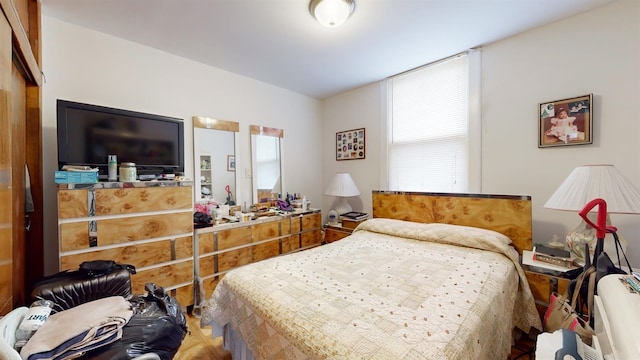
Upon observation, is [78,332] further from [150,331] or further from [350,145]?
[350,145]

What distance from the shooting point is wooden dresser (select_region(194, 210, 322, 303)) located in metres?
2.22

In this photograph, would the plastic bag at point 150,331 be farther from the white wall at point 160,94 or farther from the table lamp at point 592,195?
the table lamp at point 592,195

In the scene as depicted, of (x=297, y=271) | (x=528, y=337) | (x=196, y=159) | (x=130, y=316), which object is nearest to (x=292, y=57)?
(x=196, y=159)

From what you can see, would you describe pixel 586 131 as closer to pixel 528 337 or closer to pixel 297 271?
pixel 528 337

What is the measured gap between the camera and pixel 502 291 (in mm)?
1379

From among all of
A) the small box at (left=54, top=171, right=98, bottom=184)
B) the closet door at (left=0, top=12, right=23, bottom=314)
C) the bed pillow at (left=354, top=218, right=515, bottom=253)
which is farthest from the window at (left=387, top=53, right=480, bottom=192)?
the closet door at (left=0, top=12, right=23, bottom=314)

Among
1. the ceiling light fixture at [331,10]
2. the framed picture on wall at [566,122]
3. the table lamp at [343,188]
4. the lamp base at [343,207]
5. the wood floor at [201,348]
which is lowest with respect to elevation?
the wood floor at [201,348]

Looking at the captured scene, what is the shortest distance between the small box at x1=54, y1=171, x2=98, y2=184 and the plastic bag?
0.90m

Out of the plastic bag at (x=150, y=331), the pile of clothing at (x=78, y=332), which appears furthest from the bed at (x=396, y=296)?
the pile of clothing at (x=78, y=332)

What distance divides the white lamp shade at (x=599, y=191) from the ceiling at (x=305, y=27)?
1.26m

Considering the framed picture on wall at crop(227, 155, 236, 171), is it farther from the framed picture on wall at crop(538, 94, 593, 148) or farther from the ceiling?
the framed picture on wall at crop(538, 94, 593, 148)

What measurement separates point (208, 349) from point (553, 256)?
2.52 m

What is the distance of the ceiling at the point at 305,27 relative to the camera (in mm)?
1747

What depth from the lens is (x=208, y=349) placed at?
171 cm
